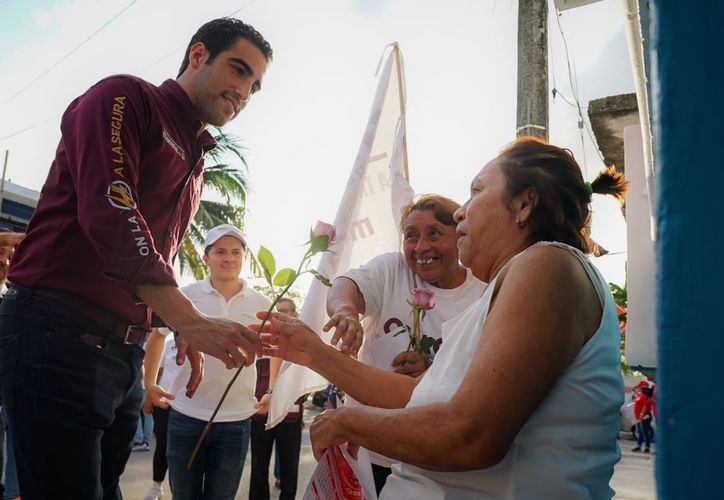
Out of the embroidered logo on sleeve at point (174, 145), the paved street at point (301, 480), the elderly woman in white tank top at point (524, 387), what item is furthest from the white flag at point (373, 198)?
the paved street at point (301, 480)

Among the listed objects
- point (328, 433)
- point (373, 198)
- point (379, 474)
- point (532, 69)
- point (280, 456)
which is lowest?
point (280, 456)

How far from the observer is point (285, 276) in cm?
206

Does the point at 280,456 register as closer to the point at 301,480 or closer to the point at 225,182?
the point at 301,480

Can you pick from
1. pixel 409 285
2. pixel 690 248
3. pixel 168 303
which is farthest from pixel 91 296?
pixel 690 248

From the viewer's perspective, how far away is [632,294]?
2.70 m

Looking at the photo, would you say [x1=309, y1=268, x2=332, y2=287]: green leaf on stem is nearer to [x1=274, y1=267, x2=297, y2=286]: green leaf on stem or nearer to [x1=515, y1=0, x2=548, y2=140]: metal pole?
[x1=274, y1=267, x2=297, y2=286]: green leaf on stem

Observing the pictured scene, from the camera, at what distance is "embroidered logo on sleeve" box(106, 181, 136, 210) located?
170 centimetres

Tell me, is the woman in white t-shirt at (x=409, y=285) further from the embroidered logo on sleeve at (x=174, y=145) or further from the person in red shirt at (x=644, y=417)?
the person in red shirt at (x=644, y=417)

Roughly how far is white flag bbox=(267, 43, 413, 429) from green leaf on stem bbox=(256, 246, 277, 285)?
75cm

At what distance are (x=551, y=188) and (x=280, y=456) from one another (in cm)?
402

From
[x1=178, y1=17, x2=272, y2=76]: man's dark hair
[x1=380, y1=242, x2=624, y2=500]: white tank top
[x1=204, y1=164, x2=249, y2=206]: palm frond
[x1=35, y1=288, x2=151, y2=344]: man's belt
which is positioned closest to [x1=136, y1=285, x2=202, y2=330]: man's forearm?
[x1=35, y1=288, x2=151, y2=344]: man's belt

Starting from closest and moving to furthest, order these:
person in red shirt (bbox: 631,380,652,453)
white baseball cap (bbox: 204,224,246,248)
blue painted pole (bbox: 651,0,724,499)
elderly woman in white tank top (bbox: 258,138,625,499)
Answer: blue painted pole (bbox: 651,0,724,499)
elderly woman in white tank top (bbox: 258,138,625,499)
white baseball cap (bbox: 204,224,246,248)
person in red shirt (bbox: 631,380,652,453)

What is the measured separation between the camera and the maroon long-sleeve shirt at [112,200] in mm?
1693

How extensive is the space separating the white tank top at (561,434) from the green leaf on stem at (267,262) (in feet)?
2.75
